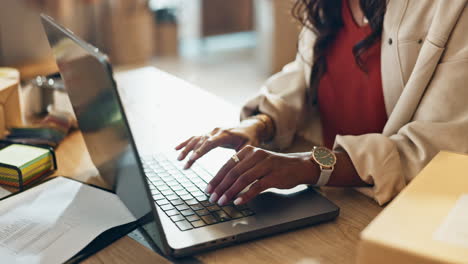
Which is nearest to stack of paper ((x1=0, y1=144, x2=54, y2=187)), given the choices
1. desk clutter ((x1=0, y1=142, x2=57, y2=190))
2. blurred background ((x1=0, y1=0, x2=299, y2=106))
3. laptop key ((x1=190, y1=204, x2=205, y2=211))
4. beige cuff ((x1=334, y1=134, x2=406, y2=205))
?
desk clutter ((x1=0, y1=142, x2=57, y2=190))

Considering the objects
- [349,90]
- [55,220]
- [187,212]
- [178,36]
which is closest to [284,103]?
[349,90]

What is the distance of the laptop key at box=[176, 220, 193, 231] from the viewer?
79 cm

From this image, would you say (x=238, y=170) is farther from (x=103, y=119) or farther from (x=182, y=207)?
(x=103, y=119)

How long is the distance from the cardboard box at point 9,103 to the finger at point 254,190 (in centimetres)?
62

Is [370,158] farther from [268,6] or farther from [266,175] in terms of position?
[268,6]

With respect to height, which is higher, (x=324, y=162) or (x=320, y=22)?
(x=320, y=22)

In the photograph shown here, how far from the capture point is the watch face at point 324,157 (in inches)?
37.0

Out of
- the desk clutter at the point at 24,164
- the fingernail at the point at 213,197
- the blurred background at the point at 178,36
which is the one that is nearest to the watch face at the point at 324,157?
the fingernail at the point at 213,197

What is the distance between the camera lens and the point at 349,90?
134 cm

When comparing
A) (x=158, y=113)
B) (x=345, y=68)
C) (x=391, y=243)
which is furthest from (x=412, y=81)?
(x=158, y=113)

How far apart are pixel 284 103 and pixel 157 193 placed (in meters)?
0.48

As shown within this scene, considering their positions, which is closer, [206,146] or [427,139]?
[427,139]

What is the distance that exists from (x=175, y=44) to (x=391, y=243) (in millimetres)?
4284

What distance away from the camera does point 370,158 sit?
94 cm
